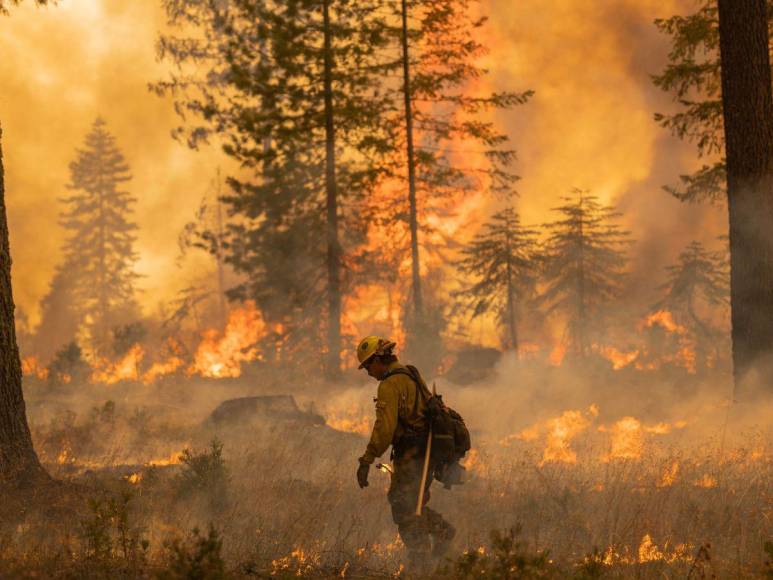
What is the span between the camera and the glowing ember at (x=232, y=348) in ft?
86.7

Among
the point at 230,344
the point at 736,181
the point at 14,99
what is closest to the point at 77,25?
the point at 14,99

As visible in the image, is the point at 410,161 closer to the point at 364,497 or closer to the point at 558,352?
the point at 364,497

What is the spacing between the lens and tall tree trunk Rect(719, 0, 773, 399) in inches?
392

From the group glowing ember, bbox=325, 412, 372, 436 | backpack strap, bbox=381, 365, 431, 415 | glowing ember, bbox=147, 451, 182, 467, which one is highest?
backpack strap, bbox=381, 365, 431, 415

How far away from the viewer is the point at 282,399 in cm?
1416

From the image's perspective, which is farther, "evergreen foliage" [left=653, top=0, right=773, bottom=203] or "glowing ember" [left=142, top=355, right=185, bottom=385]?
"glowing ember" [left=142, top=355, right=185, bottom=385]

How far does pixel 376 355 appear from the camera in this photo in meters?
6.16

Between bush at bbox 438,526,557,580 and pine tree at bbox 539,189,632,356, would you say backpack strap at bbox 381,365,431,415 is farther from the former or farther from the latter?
pine tree at bbox 539,189,632,356

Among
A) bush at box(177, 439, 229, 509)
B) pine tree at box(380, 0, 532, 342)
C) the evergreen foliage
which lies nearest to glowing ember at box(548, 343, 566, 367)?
pine tree at box(380, 0, 532, 342)

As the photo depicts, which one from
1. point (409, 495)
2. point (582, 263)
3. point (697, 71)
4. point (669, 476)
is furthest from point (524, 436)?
point (582, 263)

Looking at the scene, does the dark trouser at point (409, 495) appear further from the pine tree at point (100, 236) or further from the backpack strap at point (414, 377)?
the pine tree at point (100, 236)

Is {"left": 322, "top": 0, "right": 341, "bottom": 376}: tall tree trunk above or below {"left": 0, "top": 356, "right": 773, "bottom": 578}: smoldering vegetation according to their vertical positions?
above

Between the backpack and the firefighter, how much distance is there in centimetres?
5

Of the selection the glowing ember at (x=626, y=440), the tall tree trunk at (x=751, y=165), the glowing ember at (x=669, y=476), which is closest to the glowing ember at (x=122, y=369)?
the glowing ember at (x=626, y=440)
